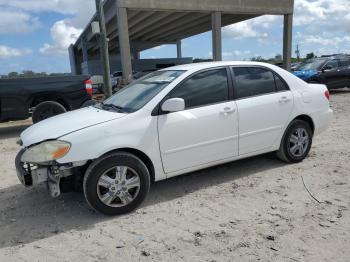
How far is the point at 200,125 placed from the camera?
14.3ft

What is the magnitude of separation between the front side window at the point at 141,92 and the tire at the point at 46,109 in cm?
429

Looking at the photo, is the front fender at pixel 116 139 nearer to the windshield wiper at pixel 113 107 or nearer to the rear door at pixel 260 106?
the windshield wiper at pixel 113 107

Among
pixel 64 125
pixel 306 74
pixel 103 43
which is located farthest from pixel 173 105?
pixel 306 74

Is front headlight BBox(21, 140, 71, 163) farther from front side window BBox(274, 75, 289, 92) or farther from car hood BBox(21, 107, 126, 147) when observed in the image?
front side window BBox(274, 75, 289, 92)

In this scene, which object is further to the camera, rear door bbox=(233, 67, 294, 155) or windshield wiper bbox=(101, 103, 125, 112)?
rear door bbox=(233, 67, 294, 155)

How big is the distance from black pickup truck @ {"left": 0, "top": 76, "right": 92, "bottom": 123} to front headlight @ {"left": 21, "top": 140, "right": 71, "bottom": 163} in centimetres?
483

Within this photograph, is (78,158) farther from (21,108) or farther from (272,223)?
(21,108)

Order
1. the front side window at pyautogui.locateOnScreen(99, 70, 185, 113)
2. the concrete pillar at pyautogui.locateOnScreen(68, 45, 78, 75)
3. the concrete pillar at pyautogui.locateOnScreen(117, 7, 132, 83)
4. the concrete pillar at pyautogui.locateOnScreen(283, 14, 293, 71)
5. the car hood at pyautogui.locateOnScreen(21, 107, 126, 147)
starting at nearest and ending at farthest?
1. the car hood at pyautogui.locateOnScreen(21, 107, 126, 147)
2. the front side window at pyautogui.locateOnScreen(99, 70, 185, 113)
3. the concrete pillar at pyautogui.locateOnScreen(117, 7, 132, 83)
4. the concrete pillar at pyautogui.locateOnScreen(283, 14, 293, 71)
5. the concrete pillar at pyautogui.locateOnScreen(68, 45, 78, 75)

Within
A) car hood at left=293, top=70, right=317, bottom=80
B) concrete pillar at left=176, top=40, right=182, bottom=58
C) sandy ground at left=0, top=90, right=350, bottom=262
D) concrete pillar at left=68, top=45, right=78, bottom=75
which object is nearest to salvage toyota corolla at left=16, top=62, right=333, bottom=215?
sandy ground at left=0, top=90, right=350, bottom=262

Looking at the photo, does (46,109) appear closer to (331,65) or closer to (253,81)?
(253,81)

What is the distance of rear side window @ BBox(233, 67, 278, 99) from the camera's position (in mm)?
4827

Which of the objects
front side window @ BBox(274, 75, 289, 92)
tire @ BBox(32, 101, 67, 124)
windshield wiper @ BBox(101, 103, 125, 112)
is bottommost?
tire @ BBox(32, 101, 67, 124)

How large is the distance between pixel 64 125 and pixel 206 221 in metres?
1.93

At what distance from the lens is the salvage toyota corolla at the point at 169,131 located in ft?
12.3
